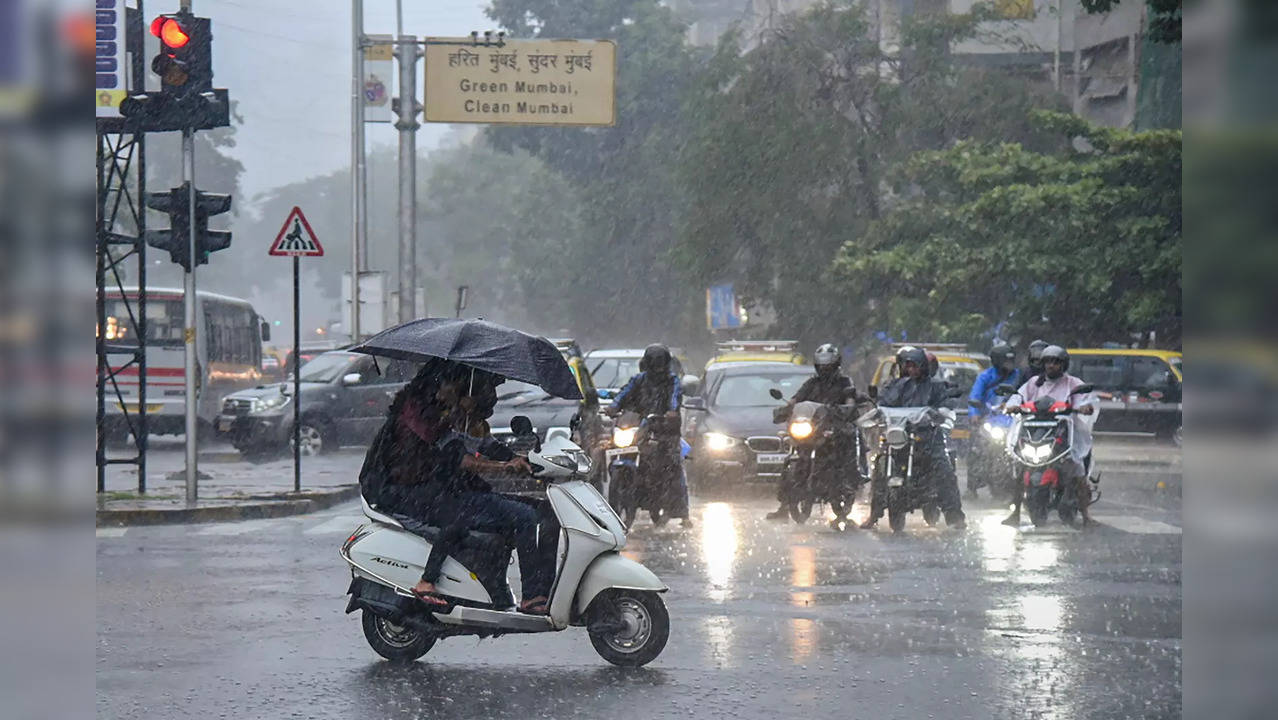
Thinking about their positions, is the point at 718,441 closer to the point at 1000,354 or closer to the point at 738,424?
the point at 738,424

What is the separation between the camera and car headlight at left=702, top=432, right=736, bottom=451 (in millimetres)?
19391

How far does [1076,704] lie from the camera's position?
684 cm

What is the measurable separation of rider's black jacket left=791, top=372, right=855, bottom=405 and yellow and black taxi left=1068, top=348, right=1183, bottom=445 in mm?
18639

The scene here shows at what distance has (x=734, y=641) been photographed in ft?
28.1

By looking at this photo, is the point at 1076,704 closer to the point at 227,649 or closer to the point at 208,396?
the point at 227,649

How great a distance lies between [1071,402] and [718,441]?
5102 millimetres

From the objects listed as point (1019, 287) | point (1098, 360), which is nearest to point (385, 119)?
point (1019, 287)

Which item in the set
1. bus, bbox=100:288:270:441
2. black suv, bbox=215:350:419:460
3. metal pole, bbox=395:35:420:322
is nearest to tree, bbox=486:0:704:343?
bus, bbox=100:288:270:441

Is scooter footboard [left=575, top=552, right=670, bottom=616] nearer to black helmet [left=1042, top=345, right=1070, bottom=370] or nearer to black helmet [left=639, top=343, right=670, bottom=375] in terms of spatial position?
black helmet [left=639, top=343, right=670, bottom=375]

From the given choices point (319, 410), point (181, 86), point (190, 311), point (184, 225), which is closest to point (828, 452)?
point (190, 311)

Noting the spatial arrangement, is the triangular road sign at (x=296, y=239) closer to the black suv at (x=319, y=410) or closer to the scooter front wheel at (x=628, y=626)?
the black suv at (x=319, y=410)

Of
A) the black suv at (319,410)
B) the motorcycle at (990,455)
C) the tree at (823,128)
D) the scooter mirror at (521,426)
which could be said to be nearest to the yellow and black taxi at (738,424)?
the motorcycle at (990,455)

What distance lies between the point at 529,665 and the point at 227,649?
1.55 m

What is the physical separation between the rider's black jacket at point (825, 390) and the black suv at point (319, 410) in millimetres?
11309
